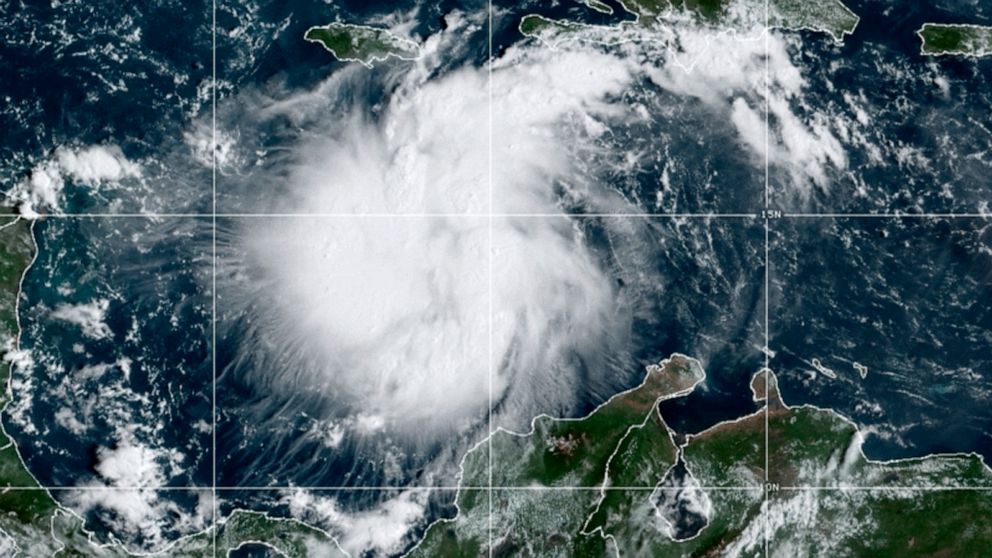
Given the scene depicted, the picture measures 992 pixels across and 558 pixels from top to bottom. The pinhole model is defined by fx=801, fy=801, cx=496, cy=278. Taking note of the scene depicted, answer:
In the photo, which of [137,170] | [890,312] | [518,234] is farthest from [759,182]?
[137,170]

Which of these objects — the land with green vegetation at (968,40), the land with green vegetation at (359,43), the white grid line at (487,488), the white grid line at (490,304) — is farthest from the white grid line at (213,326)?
the land with green vegetation at (968,40)

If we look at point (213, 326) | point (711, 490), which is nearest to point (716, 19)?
point (711, 490)

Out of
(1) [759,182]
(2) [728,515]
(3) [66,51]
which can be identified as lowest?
(2) [728,515]

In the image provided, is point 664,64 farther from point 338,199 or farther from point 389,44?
point 338,199

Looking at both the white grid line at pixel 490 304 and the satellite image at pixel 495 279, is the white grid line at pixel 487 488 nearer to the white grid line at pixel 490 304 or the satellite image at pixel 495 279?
the satellite image at pixel 495 279

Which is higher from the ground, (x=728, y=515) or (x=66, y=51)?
(x=66, y=51)

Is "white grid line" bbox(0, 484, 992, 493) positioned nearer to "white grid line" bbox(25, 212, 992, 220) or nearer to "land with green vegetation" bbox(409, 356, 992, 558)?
"land with green vegetation" bbox(409, 356, 992, 558)

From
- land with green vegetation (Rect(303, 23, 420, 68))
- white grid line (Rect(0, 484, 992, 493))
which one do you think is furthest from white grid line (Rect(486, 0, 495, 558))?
land with green vegetation (Rect(303, 23, 420, 68))

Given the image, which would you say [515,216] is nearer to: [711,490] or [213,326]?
[213,326]
